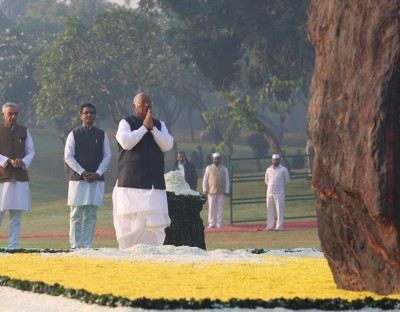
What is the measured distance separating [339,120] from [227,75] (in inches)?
1527

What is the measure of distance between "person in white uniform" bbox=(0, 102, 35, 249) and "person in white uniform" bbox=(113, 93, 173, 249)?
3.01 m

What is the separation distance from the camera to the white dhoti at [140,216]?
48.2 feet

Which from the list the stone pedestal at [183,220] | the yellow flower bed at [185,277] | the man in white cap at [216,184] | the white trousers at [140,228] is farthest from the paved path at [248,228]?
the yellow flower bed at [185,277]

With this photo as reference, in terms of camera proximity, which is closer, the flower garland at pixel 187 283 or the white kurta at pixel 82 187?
the flower garland at pixel 187 283

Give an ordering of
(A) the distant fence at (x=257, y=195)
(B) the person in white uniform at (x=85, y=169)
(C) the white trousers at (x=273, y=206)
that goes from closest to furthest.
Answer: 1. (B) the person in white uniform at (x=85, y=169)
2. (C) the white trousers at (x=273, y=206)
3. (A) the distant fence at (x=257, y=195)

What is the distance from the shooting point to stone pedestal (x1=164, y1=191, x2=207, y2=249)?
16.1 metres

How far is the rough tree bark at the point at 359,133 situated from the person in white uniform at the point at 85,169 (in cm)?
831

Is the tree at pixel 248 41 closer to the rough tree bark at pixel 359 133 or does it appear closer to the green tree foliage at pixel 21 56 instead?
the green tree foliage at pixel 21 56

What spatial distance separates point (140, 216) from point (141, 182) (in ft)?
1.27

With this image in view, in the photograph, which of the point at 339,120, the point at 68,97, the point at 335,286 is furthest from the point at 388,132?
the point at 68,97

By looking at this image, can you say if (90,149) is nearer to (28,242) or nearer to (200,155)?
(28,242)

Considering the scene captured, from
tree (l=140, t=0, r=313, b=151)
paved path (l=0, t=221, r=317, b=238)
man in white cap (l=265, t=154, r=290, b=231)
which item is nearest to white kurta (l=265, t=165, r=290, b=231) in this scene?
man in white cap (l=265, t=154, r=290, b=231)

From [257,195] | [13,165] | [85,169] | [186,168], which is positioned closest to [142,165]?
[85,169]

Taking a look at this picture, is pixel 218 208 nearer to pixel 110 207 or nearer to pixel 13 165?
A: pixel 110 207
